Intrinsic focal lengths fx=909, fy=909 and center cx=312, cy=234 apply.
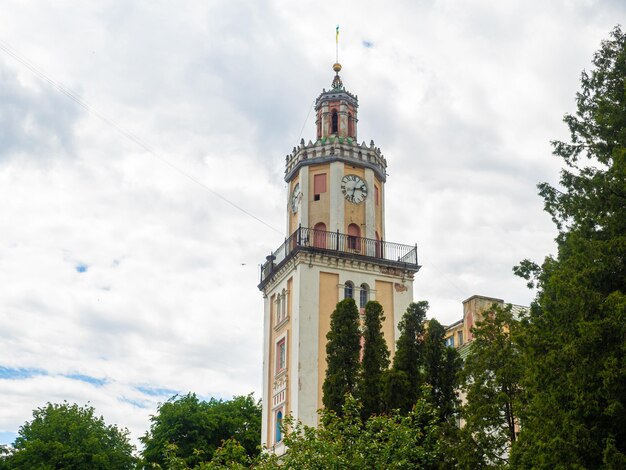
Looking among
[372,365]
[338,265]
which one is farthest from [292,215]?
[372,365]

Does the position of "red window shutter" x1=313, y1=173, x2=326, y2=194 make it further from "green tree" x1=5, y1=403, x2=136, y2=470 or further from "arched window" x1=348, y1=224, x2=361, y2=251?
"green tree" x1=5, y1=403, x2=136, y2=470

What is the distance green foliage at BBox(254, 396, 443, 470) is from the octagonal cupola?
25.5 meters

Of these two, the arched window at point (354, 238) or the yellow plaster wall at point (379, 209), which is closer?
→ the arched window at point (354, 238)

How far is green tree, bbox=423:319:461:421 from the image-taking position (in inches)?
1086

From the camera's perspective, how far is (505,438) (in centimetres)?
2289

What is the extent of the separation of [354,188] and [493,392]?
25096 millimetres

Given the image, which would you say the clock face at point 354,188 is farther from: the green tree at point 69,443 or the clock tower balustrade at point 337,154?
the green tree at point 69,443

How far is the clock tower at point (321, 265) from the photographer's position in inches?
1710

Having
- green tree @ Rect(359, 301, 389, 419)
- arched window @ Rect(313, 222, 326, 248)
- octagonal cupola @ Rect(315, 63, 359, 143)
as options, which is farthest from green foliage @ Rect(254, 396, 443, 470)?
octagonal cupola @ Rect(315, 63, 359, 143)

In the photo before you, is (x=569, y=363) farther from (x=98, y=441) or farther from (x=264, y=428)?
(x=98, y=441)

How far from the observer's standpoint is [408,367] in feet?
94.8

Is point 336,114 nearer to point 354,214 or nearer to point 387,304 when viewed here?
point 354,214

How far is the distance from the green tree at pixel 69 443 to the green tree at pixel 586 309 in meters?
36.2

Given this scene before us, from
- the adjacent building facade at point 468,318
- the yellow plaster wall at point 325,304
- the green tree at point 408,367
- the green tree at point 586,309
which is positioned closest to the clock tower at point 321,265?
the yellow plaster wall at point 325,304
